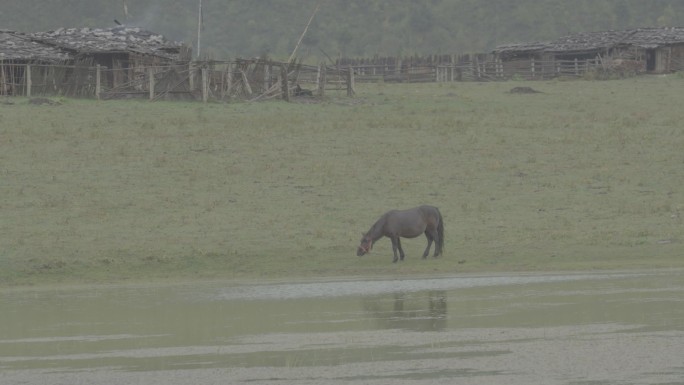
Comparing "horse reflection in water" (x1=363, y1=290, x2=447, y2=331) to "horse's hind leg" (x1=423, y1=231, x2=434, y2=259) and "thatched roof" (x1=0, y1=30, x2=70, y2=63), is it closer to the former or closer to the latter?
"horse's hind leg" (x1=423, y1=231, x2=434, y2=259)

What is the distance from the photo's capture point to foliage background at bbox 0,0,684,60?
382 feet

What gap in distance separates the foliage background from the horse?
304 ft

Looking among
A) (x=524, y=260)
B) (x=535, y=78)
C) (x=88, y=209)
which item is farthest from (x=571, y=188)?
(x=535, y=78)

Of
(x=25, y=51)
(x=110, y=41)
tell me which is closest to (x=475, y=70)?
(x=110, y=41)

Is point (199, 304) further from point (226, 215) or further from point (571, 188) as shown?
point (571, 188)

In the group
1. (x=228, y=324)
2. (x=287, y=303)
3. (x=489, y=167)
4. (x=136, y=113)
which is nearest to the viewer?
(x=228, y=324)

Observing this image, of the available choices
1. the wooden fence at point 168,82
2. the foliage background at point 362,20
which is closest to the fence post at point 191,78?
the wooden fence at point 168,82

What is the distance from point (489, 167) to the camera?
3088 centimetres

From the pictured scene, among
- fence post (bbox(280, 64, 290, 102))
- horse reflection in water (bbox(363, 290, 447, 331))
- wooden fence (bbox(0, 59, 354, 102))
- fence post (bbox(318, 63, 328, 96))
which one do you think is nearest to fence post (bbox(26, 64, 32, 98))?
wooden fence (bbox(0, 59, 354, 102))

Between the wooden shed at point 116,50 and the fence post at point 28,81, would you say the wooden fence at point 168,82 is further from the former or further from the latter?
the wooden shed at point 116,50

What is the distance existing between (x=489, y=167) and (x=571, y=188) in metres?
3.17

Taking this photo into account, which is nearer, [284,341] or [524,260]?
[284,341]

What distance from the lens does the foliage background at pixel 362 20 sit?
116 meters

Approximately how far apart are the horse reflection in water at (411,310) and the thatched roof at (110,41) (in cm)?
3873
